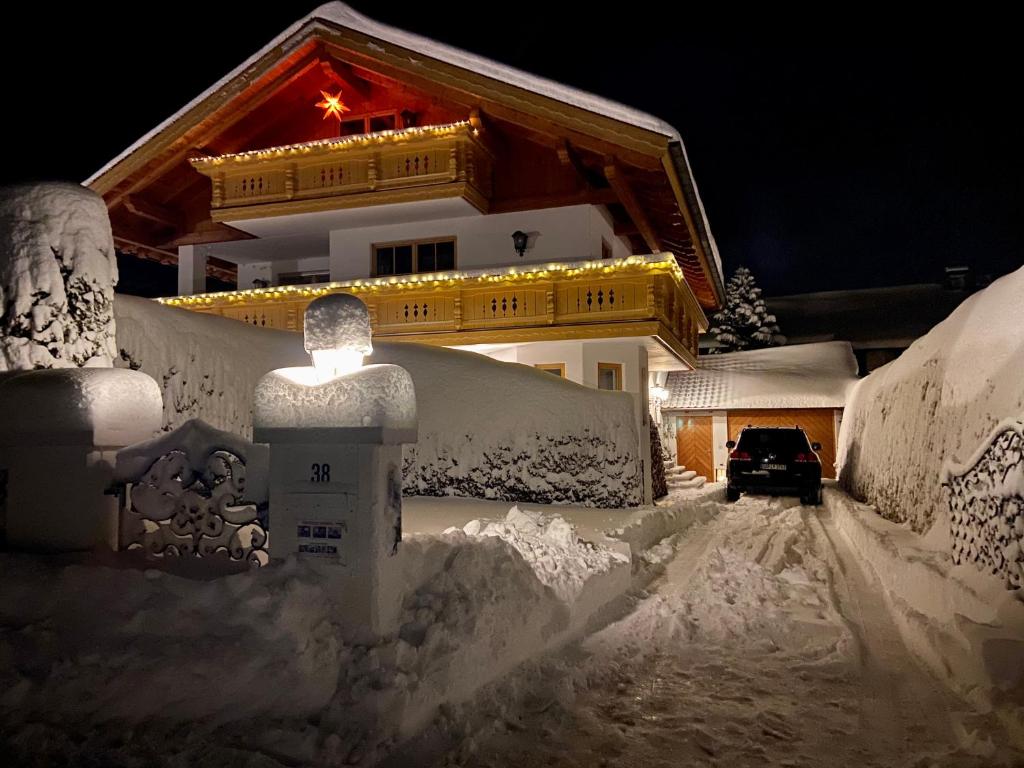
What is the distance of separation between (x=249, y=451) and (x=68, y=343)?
136 inches

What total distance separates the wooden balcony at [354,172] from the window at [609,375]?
5.08 metres

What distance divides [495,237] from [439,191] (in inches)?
82.2

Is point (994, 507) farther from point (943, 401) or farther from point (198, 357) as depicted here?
point (198, 357)

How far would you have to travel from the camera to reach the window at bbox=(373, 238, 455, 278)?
61.1 feet

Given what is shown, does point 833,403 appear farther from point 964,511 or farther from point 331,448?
point 331,448

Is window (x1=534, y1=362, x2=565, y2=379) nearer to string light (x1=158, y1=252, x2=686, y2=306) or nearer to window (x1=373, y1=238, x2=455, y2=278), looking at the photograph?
string light (x1=158, y1=252, x2=686, y2=306)

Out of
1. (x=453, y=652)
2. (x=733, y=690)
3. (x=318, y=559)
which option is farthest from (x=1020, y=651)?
(x=318, y=559)

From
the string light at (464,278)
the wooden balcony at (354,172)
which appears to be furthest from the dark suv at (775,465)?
the wooden balcony at (354,172)

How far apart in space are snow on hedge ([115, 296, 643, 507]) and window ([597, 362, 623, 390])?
5.48m

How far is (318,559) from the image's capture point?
4.48 metres

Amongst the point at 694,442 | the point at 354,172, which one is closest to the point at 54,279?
the point at 354,172

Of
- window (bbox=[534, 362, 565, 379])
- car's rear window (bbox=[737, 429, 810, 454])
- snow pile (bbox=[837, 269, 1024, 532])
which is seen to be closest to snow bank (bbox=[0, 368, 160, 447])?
snow pile (bbox=[837, 269, 1024, 532])

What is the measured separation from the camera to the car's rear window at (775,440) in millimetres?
17031

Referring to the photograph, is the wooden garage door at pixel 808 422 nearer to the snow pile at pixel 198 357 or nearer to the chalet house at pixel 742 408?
the chalet house at pixel 742 408
